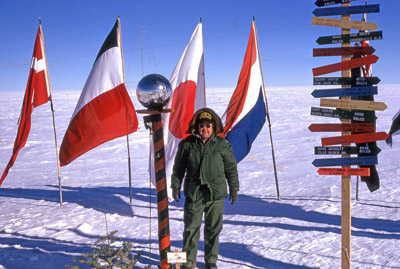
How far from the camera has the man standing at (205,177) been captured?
11.1ft

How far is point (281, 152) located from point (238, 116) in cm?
616

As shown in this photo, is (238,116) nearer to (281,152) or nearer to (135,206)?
(135,206)

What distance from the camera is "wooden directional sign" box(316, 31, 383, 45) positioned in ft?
9.32

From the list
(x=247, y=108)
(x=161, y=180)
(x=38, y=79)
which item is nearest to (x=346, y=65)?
(x=161, y=180)

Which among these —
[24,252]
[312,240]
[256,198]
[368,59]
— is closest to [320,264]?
[312,240]

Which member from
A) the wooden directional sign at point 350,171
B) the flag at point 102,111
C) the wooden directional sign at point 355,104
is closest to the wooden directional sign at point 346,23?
the wooden directional sign at point 355,104

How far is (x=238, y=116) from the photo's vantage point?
17.9 ft

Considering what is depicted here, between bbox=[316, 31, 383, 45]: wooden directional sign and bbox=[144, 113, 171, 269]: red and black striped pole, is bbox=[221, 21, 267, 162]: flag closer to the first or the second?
bbox=[144, 113, 171, 269]: red and black striped pole

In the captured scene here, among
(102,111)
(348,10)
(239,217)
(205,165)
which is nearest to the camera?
(348,10)

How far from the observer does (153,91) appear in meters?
2.97

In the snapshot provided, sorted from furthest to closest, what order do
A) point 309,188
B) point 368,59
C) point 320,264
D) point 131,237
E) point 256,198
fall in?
point 309,188 → point 256,198 → point 131,237 → point 320,264 → point 368,59

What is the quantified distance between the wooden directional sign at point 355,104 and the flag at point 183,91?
299cm

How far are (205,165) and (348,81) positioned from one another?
141 cm

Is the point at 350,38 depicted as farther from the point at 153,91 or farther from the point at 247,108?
the point at 247,108
